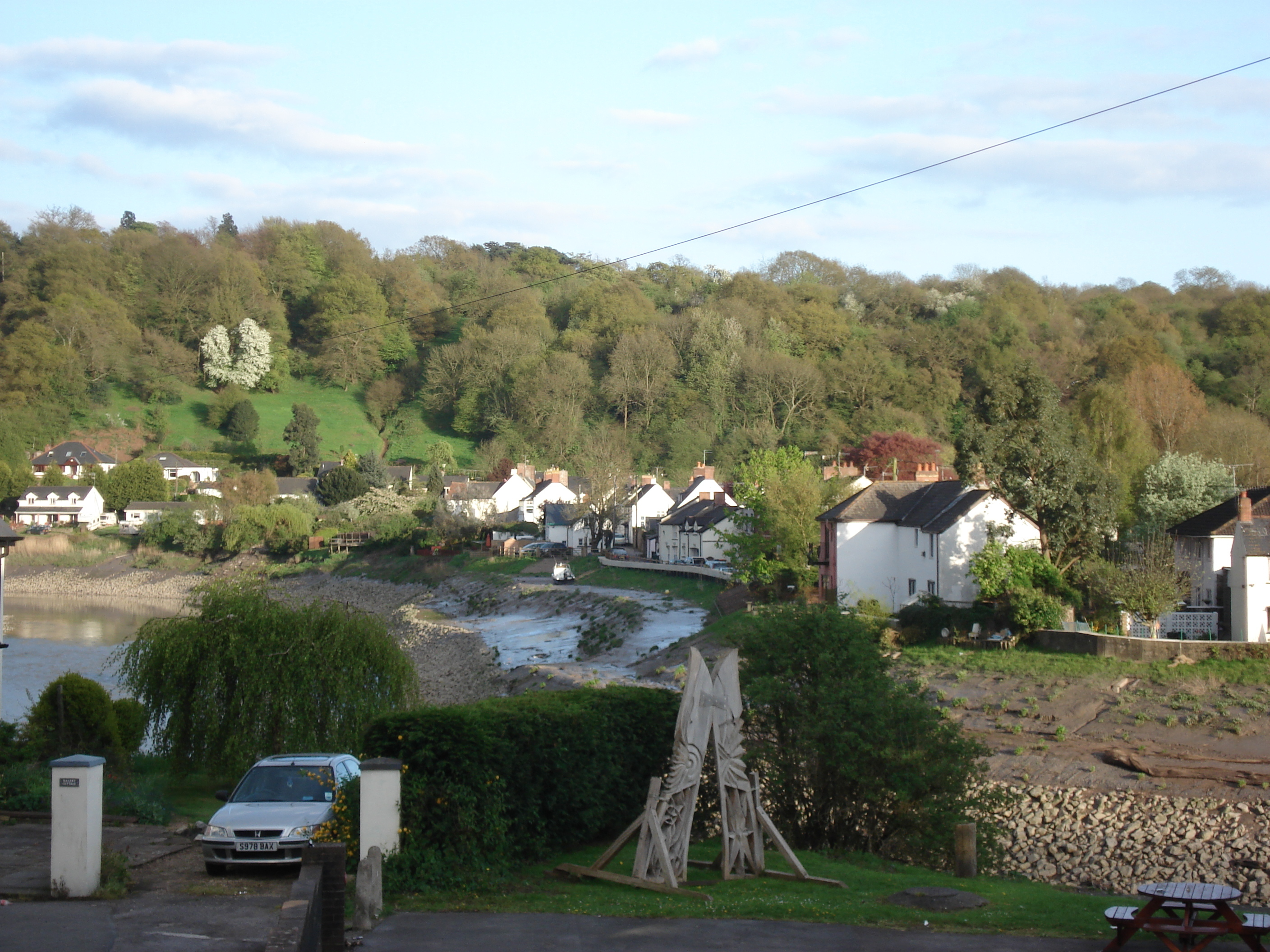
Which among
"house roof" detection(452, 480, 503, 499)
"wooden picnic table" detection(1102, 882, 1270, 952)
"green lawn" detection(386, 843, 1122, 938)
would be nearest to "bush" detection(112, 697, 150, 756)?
"green lawn" detection(386, 843, 1122, 938)

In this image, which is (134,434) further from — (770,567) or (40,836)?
(40,836)

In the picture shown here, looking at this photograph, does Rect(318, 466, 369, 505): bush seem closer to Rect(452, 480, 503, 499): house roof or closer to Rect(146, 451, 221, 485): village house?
Rect(452, 480, 503, 499): house roof

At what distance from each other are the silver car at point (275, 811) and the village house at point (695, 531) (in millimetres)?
49019

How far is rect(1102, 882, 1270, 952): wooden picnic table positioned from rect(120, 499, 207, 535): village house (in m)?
87.0

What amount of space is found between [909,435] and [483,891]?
6886 centimetres

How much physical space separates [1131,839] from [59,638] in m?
51.4

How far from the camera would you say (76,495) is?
9606 cm

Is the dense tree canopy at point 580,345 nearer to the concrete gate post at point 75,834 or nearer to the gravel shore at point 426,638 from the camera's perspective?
the gravel shore at point 426,638

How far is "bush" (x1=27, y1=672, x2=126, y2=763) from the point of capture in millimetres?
18344

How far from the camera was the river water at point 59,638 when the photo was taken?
36781 mm

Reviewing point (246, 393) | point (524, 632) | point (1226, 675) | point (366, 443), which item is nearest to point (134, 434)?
point (246, 393)

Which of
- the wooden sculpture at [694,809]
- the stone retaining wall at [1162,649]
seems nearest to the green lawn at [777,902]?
the wooden sculpture at [694,809]

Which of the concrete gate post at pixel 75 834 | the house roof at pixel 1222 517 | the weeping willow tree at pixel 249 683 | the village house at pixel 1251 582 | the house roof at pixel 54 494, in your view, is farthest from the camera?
the house roof at pixel 54 494

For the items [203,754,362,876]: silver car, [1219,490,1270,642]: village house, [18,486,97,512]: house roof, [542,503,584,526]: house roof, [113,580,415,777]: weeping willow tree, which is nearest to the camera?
[203,754,362,876]: silver car
